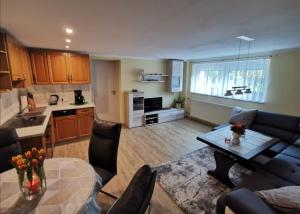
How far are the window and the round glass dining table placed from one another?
428 cm

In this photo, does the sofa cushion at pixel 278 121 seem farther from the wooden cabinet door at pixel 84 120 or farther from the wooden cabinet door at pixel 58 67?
the wooden cabinet door at pixel 58 67

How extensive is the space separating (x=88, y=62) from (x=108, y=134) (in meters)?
2.75

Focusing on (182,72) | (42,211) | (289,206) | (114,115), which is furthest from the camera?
(182,72)

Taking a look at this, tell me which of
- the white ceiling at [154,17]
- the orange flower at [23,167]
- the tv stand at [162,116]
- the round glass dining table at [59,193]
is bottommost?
the tv stand at [162,116]

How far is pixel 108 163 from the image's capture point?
1901 mm

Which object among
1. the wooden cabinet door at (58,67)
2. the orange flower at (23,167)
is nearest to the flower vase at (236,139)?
the orange flower at (23,167)

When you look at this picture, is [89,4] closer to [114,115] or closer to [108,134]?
[108,134]

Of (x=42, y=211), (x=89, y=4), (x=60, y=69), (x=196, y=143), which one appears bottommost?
(x=196, y=143)

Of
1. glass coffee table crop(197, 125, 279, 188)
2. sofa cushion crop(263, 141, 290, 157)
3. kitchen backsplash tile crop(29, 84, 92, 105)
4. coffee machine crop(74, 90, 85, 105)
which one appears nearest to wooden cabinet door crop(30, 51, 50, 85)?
kitchen backsplash tile crop(29, 84, 92, 105)

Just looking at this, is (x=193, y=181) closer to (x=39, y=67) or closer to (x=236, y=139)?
(x=236, y=139)

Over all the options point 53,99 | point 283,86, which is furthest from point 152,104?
point 283,86

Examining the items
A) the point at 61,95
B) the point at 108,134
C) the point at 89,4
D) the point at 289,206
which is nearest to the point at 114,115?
the point at 61,95

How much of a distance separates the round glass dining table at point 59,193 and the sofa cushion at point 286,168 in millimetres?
2191

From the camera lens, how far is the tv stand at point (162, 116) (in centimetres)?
511
